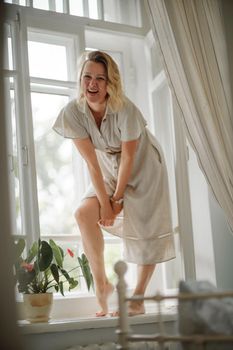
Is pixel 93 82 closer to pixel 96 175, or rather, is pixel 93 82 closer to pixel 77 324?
pixel 96 175

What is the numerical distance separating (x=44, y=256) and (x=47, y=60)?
4.13 ft

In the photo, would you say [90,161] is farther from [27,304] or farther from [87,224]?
[27,304]

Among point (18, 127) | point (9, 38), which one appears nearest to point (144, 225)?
point (18, 127)

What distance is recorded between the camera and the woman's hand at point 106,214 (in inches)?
109

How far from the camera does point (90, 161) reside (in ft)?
9.05

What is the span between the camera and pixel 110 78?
280cm

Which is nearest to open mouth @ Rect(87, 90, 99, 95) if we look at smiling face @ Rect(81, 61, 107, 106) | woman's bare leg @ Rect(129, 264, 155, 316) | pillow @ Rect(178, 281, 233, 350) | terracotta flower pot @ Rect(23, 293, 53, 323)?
smiling face @ Rect(81, 61, 107, 106)

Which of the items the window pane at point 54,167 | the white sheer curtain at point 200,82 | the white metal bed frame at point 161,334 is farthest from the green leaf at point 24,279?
the white sheer curtain at point 200,82

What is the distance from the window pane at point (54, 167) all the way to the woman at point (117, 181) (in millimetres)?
373

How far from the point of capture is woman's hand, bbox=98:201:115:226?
9.07 ft

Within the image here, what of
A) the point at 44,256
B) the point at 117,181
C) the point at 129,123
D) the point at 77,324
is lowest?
the point at 77,324

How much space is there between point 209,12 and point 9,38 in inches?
45.1

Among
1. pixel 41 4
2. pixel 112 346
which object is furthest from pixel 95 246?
pixel 41 4

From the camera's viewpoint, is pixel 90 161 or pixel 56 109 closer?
pixel 90 161
